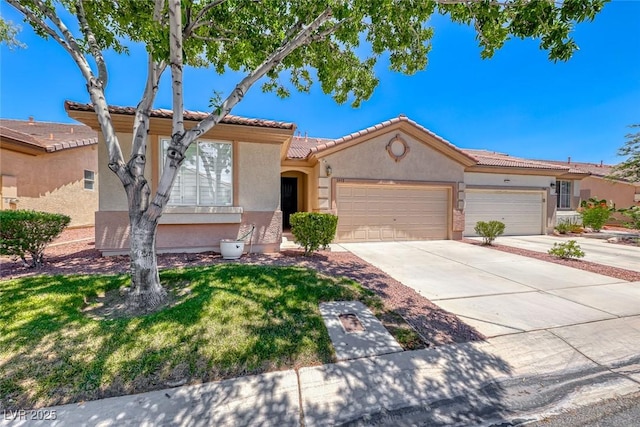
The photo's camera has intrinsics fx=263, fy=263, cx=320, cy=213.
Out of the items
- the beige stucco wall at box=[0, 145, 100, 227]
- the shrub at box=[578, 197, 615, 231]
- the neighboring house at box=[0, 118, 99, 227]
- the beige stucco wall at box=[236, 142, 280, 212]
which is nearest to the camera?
the beige stucco wall at box=[236, 142, 280, 212]

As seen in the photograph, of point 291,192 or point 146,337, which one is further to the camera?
point 291,192

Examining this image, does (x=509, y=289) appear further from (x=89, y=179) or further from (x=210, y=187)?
(x=89, y=179)

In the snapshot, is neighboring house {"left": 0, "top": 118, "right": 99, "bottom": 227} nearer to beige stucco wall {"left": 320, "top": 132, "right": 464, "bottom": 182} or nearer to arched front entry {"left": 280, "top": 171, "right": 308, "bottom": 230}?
arched front entry {"left": 280, "top": 171, "right": 308, "bottom": 230}

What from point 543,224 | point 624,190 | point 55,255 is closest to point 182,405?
point 55,255

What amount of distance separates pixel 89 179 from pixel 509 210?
75.5 feet

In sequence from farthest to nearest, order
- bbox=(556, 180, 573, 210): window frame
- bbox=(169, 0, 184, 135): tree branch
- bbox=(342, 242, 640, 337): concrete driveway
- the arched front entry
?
1. bbox=(556, 180, 573, 210): window frame
2. the arched front entry
3. bbox=(342, 242, 640, 337): concrete driveway
4. bbox=(169, 0, 184, 135): tree branch

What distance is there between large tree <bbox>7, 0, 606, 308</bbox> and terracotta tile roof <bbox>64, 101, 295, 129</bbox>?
137 cm

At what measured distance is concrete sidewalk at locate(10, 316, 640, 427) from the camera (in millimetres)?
2414

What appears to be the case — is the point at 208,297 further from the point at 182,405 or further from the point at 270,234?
the point at 270,234

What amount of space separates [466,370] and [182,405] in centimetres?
310

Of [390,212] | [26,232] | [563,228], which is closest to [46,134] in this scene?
[26,232]

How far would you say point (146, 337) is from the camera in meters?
3.35

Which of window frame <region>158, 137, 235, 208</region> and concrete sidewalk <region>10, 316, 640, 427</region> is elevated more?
window frame <region>158, 137, 235, 208</region>

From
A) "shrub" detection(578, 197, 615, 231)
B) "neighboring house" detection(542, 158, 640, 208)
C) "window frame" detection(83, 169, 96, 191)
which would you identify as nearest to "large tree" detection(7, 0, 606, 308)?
"window frame" detection(83, 169, 96, 191)
